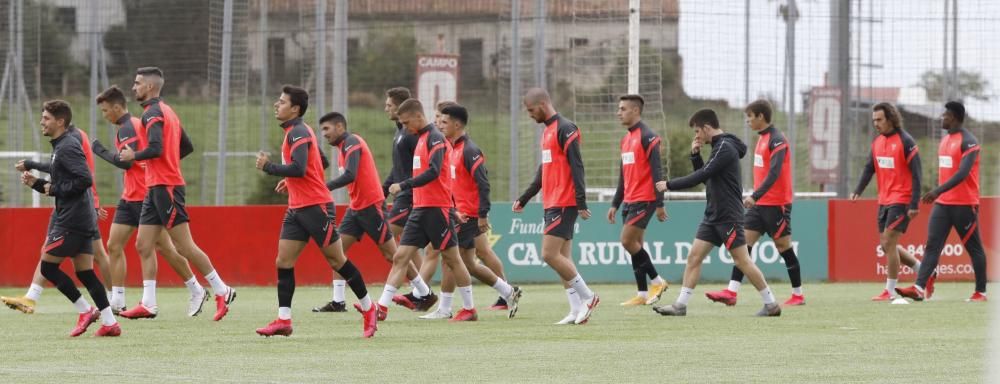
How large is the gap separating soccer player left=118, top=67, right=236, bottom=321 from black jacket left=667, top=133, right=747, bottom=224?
4218 millimetres

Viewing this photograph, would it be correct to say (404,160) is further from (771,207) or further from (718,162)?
(771,207)

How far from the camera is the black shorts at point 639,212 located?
16.3 m

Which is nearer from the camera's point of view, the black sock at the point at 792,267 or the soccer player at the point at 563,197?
the soccer player at the point at 563,197

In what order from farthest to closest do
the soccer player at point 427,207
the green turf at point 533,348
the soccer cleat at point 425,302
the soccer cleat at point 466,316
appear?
the soccer cleat at point 425,302 < the soccer cleat at point 466,316 < the soccer player at point 427,207 < the green turf at point 533,348

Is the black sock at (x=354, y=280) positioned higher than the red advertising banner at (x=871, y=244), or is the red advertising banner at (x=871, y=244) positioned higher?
the black sock at (x=354, y=280)

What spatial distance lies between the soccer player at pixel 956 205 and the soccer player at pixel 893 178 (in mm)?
286

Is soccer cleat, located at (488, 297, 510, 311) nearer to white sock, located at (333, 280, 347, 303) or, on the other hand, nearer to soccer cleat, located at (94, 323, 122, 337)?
white sock, located at (333, 280, 347, 303)

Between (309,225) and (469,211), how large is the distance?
3.18 meters

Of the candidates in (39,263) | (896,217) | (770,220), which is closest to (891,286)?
(896,217)

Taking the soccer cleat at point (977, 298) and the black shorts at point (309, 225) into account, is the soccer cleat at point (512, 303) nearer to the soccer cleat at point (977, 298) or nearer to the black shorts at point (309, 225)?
the black shorts at point (309, 225)

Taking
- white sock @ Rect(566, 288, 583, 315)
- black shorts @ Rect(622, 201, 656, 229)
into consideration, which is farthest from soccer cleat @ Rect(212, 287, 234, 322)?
black shorts @ Rect(622, 201, 656, 229)

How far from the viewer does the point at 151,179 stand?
14195 mm

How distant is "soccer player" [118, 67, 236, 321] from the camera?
14062mm

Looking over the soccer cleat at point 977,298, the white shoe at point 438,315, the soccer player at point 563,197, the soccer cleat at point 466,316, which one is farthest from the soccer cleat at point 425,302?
the soccer cleat at point 977,298
